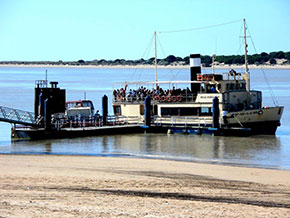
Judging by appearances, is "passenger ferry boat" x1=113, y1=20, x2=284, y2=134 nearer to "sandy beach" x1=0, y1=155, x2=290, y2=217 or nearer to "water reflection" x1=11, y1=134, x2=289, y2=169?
"water reflection" x1=11, y1=134, x2=289, y2=169

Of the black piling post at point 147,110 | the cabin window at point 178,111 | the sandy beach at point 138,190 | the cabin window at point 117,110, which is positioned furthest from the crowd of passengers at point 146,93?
the sandy beach at point 138,190

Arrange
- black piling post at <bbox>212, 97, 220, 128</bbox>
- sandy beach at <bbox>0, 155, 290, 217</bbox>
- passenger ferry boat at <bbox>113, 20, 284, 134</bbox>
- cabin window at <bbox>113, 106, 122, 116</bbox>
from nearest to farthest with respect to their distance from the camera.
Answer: sandy beach at <bbox>0, 155, 290, 217</bbox>, black piling post at <bbox>212, 97, 220, 128</bbox>, passenger ferry boat at <bbox>113, 20, 284, 134</bbox>, cabin window at <bbox>113, 106, 122, 116</bbox>

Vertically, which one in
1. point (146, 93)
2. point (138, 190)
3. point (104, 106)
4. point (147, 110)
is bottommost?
point (138, 190)

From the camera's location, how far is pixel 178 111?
3809 centimetres

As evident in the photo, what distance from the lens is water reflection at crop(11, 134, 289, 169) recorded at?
96.7 ft

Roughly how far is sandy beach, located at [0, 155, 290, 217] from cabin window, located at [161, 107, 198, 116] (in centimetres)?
1244

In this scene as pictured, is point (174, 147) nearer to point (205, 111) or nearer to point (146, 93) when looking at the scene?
point (205, 111)

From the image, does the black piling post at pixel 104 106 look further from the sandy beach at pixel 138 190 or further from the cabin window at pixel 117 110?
the sandy beach at pixel 138 190

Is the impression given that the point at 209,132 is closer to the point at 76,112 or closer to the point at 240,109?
the point at 240,109

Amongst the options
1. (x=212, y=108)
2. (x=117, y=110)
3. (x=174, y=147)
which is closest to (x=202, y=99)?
(x=212, y=108)

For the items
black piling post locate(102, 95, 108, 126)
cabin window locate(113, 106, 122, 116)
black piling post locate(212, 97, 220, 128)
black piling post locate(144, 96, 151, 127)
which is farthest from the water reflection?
cabin window locate(113, 106, 122, 116)

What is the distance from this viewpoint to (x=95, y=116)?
39125mm

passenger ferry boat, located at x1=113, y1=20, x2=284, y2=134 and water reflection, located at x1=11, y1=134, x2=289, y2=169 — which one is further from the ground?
passenger ferry boat, located at x1=113, y1=20, x2=284, y2=134

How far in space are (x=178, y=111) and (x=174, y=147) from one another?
5617 mm
